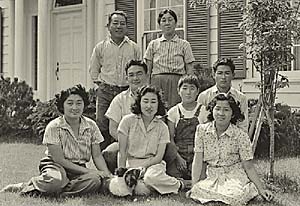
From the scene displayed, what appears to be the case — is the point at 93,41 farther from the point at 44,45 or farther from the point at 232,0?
the point at 232,0

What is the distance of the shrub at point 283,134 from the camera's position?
787 centimetres

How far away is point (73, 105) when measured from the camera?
5.16 m

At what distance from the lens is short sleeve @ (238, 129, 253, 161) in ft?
16.2

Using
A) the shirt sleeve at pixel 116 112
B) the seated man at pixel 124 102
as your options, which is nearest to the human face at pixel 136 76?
the seated man at pixel 124 102

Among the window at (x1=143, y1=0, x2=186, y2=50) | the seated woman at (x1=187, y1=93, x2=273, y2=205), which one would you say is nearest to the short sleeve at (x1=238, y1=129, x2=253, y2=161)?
the seated woman at (x1=187, y1=93, x2=273, y2=205)

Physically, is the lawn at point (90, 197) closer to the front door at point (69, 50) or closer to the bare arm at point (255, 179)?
the bare arm at point (255, 179)

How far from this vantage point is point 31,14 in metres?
12.9

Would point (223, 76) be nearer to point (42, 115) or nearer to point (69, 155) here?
point (69, 155)

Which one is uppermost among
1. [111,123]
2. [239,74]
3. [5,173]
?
[239,74]

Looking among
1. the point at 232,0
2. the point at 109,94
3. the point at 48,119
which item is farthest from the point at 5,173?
the point at 232,0

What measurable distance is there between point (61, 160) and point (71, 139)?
0.22m

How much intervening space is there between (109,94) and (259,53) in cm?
174

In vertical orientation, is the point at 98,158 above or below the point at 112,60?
below

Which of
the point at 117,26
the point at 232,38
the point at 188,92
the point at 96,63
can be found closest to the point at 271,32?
the point at 188,92
